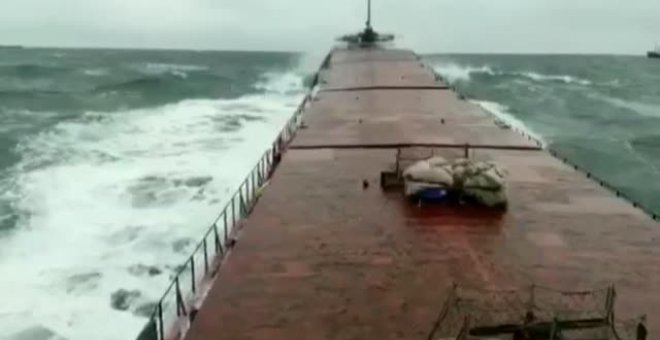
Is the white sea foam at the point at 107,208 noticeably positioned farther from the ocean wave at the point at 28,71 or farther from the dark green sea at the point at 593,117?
the ocean wave at the point at 28,71

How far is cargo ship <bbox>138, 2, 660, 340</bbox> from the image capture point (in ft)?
33.7

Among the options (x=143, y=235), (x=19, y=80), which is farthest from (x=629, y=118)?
(x=19, y=80)

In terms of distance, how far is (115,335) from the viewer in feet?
51.8

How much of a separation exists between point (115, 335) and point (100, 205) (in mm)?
10551

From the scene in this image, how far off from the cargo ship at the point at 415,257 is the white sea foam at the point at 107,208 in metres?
2.00

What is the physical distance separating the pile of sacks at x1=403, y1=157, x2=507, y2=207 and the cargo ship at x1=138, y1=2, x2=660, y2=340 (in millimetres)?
52

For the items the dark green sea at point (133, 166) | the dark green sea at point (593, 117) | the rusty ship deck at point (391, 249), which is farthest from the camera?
the dark green sea at point (593, 117)

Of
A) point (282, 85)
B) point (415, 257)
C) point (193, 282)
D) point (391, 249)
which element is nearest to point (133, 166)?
point (391, 249)

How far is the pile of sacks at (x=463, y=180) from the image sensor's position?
1639cm

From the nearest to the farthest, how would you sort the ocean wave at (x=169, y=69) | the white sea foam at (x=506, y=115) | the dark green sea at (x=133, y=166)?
the dark green sea at (x=133, y=166), the white sea foam at (x=506, y=115), the ocean wave at (x=169, y=69)

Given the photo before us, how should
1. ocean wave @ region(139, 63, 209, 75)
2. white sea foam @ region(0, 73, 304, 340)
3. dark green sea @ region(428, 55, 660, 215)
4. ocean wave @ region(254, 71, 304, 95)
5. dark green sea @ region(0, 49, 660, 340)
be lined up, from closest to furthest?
white sea foam @ region(0, 73, 304, 340), dark green sea @ region(0, 49, 660, 340), dark green sea @ region(428, 55, 660, 215), ocean wave @ region(254, 71, 304, 95), ocean wave @ region(139, 63, 209, 75)

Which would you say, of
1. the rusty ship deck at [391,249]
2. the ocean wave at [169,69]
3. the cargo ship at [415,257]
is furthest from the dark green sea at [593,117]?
the ocean wave at [169,69]

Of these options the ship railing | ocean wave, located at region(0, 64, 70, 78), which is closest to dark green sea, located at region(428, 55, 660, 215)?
the ship railing

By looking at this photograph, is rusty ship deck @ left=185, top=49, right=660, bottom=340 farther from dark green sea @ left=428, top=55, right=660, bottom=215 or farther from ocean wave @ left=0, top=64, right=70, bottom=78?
ocean wave @ left=0, top=64, right=70, bottom=78
